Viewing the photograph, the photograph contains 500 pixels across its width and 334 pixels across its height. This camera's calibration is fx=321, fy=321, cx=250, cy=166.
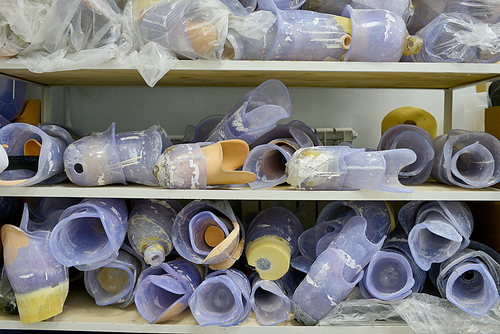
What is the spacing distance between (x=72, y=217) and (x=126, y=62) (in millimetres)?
436

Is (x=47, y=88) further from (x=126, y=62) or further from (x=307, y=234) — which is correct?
(x=307, y=234)

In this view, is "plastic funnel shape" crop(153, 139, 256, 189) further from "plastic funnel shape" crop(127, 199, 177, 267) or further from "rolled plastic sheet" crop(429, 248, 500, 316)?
"rolled plastic sheet" crop(429, 248, 500, 316)

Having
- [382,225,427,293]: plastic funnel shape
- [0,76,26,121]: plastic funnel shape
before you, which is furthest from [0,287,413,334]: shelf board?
[0,76,26,121]: plastic funnel shape

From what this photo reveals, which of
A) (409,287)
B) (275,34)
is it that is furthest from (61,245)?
(409,287)

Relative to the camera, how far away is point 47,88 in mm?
1289

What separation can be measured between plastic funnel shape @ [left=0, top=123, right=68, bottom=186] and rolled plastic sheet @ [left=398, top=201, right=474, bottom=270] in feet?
3.34

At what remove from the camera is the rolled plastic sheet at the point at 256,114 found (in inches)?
35.8

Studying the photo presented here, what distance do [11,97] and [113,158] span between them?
54cm

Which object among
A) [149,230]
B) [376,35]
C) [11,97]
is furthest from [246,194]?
[11,97]

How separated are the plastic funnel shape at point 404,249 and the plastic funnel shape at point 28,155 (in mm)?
1018

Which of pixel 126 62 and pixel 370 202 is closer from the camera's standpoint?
pixel 126 62

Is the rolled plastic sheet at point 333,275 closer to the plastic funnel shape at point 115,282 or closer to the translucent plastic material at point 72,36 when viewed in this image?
the plastic funnel shape at point 115,282

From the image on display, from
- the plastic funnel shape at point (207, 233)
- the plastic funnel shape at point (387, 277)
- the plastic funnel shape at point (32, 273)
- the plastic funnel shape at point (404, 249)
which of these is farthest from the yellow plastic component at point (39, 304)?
the plastic funnel shape at point (404, 249)

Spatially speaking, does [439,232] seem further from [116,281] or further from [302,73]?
[116,281]
